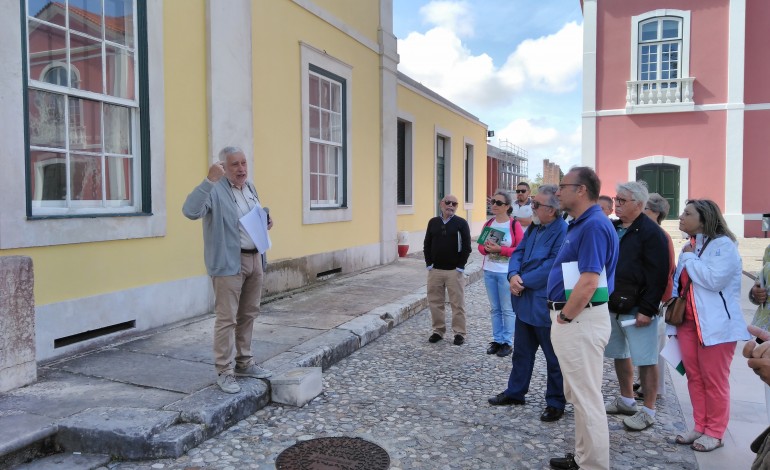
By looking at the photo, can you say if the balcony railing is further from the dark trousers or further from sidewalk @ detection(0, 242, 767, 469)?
the dark trousers

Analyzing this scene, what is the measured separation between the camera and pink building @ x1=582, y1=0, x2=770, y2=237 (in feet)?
60.1

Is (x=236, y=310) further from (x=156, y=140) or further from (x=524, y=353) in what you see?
(x=156, y=140)

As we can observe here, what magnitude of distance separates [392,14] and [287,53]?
4.25 m

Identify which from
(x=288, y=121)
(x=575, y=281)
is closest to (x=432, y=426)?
(x=575, y=281)

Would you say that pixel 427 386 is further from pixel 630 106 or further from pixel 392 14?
pixel 630 106

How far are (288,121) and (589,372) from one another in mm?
6076

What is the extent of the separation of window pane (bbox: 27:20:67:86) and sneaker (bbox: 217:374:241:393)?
298cm

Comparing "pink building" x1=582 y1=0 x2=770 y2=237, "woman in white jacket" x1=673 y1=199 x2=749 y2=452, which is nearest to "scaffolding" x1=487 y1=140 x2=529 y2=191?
"pink building" x1=582 y1=0 x2=770 y2=237

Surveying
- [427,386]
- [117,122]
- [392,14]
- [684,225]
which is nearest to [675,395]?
[684,225]

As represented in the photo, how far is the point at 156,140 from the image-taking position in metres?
5.61

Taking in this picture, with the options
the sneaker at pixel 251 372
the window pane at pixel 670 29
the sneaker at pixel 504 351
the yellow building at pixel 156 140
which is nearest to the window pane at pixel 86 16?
the yellow building at pixel 156 140

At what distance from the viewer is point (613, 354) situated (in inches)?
159

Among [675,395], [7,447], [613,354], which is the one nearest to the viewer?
[7,447]

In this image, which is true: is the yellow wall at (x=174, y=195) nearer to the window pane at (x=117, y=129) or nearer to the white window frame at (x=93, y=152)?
the white window frame at (x=93, y=152)
